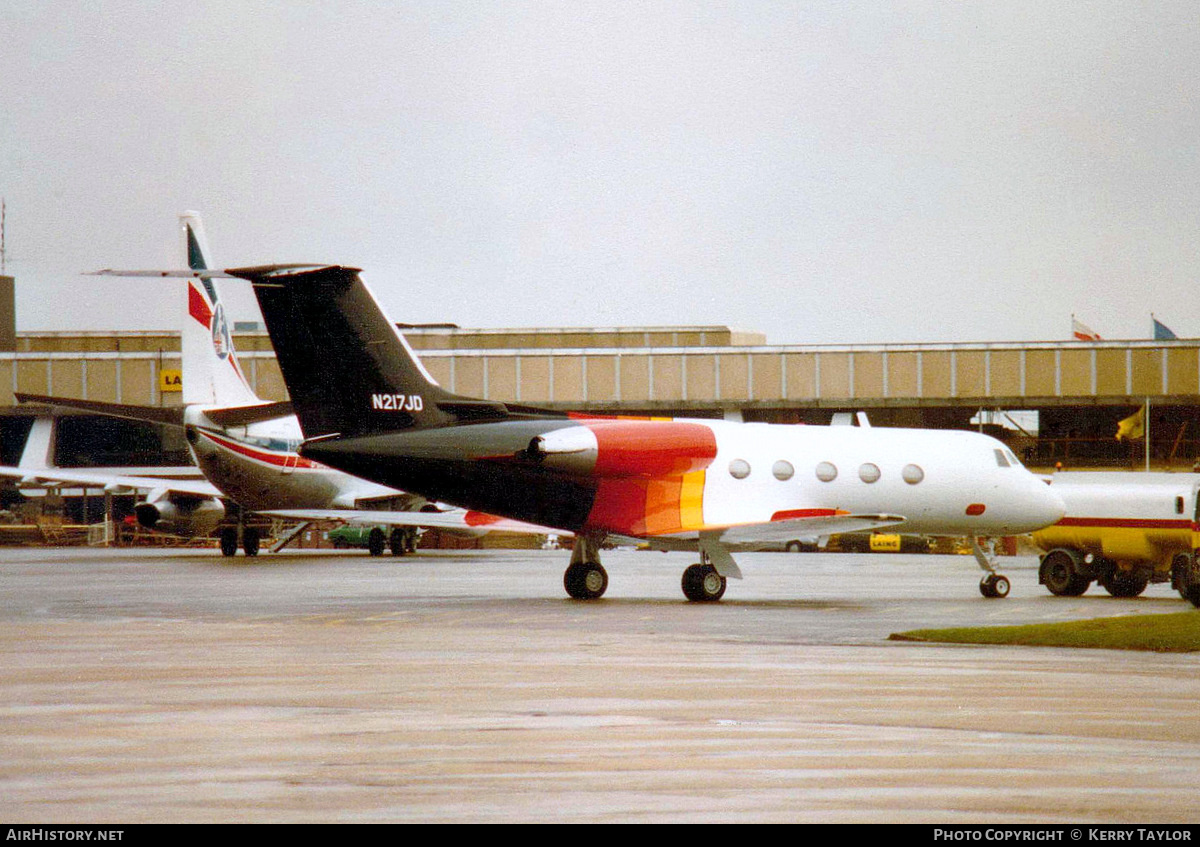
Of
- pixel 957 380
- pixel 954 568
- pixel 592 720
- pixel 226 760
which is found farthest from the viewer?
pixel 957 380

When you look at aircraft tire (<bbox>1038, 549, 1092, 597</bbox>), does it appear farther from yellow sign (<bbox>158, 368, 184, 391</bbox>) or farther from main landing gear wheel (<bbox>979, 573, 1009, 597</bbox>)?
yellow sign (<bbox>158, 368, 184, 391</bbox>)

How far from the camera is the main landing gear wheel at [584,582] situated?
27.2 m

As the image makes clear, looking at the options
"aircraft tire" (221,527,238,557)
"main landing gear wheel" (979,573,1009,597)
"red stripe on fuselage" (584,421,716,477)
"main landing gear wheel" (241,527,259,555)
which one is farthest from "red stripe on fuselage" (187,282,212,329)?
"main landing gear wheel" (979,573,1009,597)

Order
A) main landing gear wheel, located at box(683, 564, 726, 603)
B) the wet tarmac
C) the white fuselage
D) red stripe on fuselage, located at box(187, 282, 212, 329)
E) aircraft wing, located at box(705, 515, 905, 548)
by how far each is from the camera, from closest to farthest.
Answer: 1. the wet tarmac
2. aircraft wing, located at box(705, 515, 905, 548)
3. main landing gear wheel, located at box(683, 564, 726, 603)
4. the white fuselage
5. red stripe on fuselage, located at box(187, 282, 212, 329)

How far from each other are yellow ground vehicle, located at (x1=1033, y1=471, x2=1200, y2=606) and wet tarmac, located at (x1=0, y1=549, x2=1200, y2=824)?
7379mm

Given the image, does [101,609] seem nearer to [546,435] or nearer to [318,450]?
[318,450]

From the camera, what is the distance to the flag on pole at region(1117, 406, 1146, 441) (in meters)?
73.0

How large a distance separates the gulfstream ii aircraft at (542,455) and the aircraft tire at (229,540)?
78.7 feet

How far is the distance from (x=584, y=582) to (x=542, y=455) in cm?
313

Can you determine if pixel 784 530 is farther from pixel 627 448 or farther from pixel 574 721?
pixel 574 721

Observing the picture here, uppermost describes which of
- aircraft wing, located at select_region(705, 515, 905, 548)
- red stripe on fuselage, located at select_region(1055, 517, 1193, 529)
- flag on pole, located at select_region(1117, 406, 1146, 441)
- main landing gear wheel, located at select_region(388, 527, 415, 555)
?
flag on pole, located at select_region(1117, 406, 1146, 441)

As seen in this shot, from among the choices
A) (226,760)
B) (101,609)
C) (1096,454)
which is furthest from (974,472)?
(1096,454)

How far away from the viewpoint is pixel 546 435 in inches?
997

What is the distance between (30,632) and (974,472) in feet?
59.1
